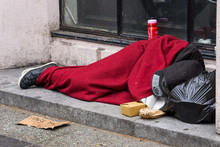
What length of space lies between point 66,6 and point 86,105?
2663 mm

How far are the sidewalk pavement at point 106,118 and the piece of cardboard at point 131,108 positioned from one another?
51mm

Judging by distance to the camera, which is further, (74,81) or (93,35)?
(93,35)

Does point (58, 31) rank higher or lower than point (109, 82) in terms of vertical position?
higher

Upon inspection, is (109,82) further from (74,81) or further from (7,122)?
(7,122)

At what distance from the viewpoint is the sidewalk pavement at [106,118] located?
359 cm

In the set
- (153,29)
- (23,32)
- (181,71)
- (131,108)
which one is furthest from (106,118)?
(23,32)

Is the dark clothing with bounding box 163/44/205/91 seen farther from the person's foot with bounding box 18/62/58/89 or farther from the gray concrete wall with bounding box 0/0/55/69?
the gray concrete wall with bounding box 0/0/55/69

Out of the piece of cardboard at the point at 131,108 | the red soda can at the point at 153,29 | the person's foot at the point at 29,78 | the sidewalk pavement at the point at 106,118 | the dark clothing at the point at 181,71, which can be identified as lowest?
the sidewalk pavement at the point at 106,118

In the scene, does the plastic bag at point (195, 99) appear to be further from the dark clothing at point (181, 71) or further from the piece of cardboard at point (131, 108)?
the piece of cardboard at point (131, 108)

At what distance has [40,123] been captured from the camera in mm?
4375

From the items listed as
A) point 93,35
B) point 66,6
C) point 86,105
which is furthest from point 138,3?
point 86,105

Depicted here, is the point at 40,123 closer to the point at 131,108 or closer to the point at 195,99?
the point at 131,108

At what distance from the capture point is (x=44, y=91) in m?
4.99

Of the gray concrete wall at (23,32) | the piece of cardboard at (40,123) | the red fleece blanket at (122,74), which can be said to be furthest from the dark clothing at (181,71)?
the gray concrete wall at (23,32)
